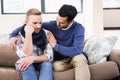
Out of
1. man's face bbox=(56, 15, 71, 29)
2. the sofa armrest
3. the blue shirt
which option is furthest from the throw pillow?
man's face bbox=(56, 15, 71, 29)

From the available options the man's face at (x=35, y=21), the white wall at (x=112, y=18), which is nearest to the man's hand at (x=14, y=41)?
the man's face at (x=35, y=21)

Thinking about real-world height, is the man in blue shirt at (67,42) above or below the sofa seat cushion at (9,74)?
above

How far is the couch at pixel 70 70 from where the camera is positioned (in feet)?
7.72

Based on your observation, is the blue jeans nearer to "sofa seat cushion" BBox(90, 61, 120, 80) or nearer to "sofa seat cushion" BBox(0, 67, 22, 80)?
"sofa seat cushion" BBox(0, 67, 22, 80)

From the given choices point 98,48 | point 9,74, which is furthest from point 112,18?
point 9,74

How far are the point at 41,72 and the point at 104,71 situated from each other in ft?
2.10

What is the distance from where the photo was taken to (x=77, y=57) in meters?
2.36

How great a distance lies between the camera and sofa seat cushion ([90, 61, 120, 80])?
2.42 meters

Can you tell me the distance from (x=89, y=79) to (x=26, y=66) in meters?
0.58

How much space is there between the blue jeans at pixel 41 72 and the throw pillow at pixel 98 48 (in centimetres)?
55

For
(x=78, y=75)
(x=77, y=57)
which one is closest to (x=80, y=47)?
(x=77, y=57)

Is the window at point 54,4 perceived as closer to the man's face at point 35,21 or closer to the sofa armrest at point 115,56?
the sofa armrest at point 115,56

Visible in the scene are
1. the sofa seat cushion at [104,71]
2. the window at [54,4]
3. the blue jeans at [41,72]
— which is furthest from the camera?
the window at [54,4]

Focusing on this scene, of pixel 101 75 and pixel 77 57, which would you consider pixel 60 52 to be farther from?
→ pixel 101 75
